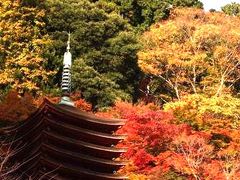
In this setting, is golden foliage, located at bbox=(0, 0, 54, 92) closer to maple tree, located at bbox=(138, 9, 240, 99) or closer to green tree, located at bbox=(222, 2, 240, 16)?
maple tree, located at bbox=(138, 9, 240, 99)

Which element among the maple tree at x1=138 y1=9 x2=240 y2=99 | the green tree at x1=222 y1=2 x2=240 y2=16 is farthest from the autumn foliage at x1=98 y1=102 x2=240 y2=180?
the green tree at x1=222 y1=2 x2=240 y2=16

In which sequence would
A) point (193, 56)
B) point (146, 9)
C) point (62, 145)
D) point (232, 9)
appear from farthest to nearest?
point (232, 9) → point (146, 9) → point (193, 56) → point (62, 145)

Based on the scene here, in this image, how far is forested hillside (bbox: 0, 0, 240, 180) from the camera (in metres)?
28.9

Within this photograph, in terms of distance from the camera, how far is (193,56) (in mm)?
36125

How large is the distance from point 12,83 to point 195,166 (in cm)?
1135

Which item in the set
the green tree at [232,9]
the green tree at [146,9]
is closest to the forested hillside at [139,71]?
the green tree at [146,9]

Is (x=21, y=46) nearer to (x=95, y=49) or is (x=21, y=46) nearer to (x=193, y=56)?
(x=95, y=49)

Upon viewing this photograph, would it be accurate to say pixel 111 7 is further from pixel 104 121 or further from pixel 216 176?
pixel 104 121

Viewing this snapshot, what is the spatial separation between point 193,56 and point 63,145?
63.7 feet

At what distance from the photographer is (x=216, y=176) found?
27125 millimetres

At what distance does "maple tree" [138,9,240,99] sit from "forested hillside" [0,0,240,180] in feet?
0.20

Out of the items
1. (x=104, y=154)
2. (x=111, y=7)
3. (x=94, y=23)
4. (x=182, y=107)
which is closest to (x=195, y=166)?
(x=182, y=107)

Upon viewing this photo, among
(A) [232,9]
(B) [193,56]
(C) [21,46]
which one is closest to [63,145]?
(C) [21,46]

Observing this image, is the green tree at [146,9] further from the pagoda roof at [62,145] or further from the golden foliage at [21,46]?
the pagoda roof at [62,145]
